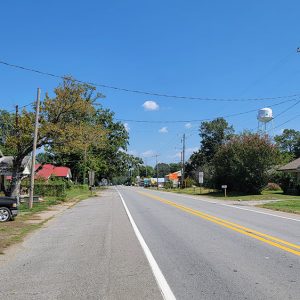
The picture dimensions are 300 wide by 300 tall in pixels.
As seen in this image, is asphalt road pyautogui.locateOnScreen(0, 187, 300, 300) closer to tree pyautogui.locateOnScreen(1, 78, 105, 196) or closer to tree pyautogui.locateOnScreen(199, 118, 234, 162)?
tree pyautogui.locateOnScreen(1, 78, 105, 196)

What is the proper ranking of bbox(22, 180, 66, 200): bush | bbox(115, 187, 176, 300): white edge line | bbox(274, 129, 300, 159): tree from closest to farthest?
bbox(115, 187, 176, 300): white edge line → bbox(22, 180, 66, 200): bush → bbox(274, 129, 300, 159): tree

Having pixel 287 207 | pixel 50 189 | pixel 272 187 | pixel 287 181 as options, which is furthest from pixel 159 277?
pixel 272 187

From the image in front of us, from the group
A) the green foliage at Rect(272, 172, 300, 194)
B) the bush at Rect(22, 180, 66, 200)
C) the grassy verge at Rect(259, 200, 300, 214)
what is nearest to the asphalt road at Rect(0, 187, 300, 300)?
the grassy verge at Rect(259, 200, 300, 214)

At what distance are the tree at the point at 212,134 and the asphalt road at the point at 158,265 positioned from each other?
114193 millimetres

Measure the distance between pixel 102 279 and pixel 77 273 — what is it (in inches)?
29.8

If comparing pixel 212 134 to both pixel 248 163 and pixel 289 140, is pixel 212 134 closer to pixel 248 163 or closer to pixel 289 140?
pixel 289 140

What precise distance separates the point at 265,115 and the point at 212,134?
65.0m

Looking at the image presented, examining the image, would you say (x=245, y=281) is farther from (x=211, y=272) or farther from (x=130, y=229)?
(x=130, y=229)

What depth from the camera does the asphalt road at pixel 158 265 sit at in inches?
274

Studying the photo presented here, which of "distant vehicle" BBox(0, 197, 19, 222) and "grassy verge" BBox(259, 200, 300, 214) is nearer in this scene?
"distant vehicle" BBox(0, 197, 19, 222)

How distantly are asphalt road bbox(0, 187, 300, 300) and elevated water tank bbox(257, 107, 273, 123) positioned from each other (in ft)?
169

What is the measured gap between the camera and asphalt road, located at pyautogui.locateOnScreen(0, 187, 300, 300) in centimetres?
696

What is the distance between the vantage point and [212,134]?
12975 centimetres

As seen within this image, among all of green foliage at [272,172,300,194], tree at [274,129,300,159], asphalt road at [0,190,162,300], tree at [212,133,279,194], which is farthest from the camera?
tree at [274,129,300,159]
